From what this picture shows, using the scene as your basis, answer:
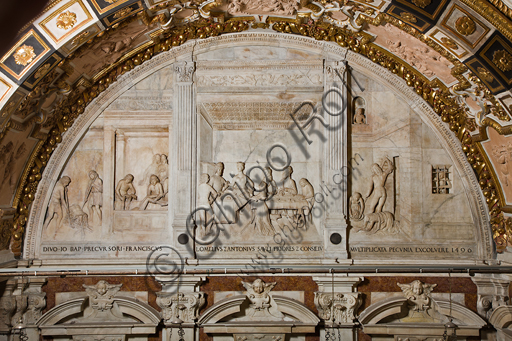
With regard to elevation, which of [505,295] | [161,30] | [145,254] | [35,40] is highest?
[161,30]

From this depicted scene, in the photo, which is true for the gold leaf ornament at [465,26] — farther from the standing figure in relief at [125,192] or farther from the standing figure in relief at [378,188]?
the standing figure in relief at [125,192]

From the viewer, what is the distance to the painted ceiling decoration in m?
6.78

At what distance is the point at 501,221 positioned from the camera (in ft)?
26.6

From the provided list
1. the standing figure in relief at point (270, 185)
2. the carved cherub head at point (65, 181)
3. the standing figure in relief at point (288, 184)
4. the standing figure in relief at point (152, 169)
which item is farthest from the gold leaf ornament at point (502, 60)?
the carved cherub head at point (65, 181)

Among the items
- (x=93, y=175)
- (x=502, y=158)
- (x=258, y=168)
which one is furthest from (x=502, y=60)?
(x=93, y=175)

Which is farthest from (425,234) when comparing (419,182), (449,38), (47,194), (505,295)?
(47,194)

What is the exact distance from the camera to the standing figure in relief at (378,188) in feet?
27.3

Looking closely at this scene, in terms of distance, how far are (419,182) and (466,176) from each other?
0.91 meters

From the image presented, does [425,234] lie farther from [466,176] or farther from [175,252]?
[175,252]

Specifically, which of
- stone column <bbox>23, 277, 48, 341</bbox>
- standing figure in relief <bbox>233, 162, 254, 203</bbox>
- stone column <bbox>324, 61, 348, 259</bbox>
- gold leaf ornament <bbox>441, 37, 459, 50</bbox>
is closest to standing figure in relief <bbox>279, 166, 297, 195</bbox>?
stone column <bbox>324, 61, 348, 259</bbox>

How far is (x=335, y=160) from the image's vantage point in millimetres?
8320

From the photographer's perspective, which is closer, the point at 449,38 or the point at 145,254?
the point at 449,38

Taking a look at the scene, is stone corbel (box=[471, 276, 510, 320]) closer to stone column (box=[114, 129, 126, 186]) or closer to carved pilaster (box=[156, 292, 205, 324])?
carved pilaster (box=[156, 292, 205, 324])

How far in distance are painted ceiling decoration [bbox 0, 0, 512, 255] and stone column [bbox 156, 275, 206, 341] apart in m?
3.03
